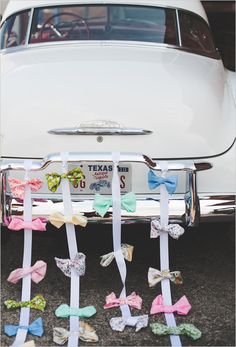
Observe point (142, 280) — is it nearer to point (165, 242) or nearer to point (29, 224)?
point (165, 242)

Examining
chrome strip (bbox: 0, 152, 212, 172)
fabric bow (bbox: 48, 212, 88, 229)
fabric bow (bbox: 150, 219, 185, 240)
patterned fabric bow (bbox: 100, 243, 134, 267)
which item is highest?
chrome strip (bbox: 0, 152, 212, 172)

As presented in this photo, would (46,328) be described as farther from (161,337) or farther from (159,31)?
(159,31)

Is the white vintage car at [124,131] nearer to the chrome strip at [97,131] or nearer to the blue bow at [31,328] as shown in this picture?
the chrome strip at [97,131]

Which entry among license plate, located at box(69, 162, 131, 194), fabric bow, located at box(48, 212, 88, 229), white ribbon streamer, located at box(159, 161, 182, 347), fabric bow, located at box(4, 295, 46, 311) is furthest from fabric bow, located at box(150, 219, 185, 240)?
fabric bow, located at box(4, 295, 46, 311)

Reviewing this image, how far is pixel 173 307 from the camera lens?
3125 millimetres

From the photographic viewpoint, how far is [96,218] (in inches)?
122

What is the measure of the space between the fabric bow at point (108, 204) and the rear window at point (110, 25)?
5.35ft

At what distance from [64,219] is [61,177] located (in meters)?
0.24

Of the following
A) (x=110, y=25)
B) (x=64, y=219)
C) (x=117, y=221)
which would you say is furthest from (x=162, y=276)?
(x=110, y=25)

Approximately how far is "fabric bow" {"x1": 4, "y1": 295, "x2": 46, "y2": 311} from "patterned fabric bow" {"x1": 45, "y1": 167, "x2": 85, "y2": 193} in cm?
69

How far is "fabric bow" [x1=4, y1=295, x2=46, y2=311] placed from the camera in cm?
316

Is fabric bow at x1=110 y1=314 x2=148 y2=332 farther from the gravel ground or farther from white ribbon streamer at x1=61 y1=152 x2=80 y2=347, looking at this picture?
white ribbon streamer at x1=61 y1=152 x2=80 y2=347

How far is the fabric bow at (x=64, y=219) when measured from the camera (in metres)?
3.04

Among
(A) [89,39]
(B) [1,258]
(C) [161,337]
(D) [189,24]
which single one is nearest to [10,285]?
(B) [1,258]
